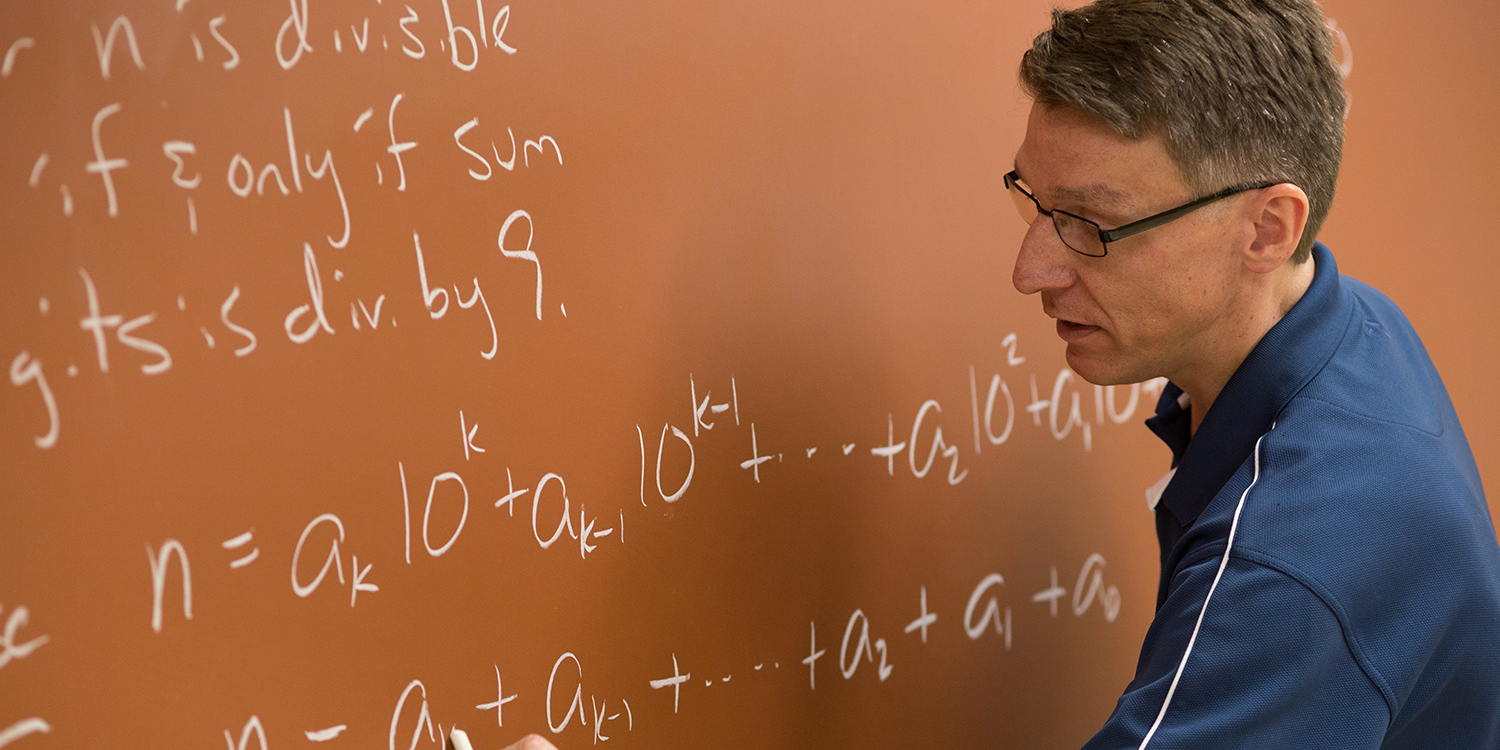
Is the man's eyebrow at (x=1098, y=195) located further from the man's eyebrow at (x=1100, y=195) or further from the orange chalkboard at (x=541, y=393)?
the orange chalkboard at (x=541, y=393)

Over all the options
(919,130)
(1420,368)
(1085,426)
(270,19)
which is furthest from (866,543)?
(270,19)

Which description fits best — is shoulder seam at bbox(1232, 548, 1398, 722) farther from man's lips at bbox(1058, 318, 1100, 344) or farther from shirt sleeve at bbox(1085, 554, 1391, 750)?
man's lips at bbox(1058, 318, 1100, 344)

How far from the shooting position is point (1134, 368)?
1021 millimetres

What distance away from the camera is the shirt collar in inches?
37.9

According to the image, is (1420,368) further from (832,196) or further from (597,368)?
(597,368)

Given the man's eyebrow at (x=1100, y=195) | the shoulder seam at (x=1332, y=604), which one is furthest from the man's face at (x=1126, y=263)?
the shoulder seam at (x=1332, y=604)

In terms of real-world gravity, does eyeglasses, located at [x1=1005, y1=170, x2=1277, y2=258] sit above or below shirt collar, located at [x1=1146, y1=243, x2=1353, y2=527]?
above

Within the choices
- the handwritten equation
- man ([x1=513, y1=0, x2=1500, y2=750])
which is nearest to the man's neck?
man ([x1=513, y1=0, x2=1500, y2=750])

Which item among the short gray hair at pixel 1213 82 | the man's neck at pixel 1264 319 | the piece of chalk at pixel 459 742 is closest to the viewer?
the piece of chalk at pixel 459 742

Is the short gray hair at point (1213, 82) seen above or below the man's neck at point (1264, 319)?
above

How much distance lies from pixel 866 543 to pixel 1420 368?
58 cm

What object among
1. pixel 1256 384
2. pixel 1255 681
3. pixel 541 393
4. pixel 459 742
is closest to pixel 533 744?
pixel 459 742

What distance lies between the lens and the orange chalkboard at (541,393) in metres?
0.84

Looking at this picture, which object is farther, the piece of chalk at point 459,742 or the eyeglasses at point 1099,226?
the eyeglasses at point 1099,226
